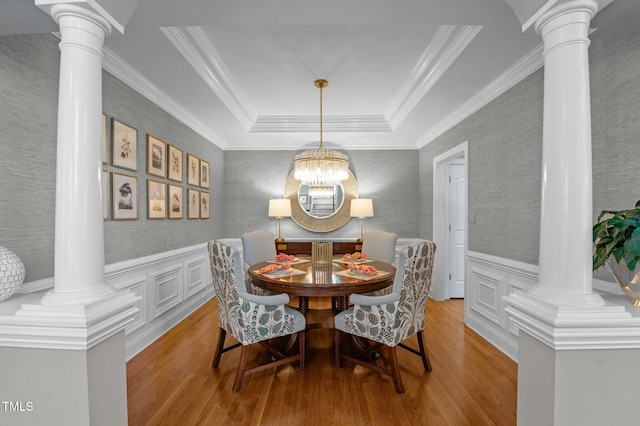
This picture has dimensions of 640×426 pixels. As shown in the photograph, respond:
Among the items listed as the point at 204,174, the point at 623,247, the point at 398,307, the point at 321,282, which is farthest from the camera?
the point at 204,174

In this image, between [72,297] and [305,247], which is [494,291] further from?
[72,297]

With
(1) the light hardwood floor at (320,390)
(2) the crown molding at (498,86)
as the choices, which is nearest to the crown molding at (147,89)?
(1) the light hardwood floor at (320,390)

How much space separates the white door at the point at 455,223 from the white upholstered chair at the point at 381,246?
1.27 metres

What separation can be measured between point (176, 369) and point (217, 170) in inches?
127

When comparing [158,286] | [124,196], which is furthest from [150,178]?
[158,286]

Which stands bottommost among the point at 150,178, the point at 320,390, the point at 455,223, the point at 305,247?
the point at 320,390

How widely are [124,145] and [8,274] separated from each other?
1.58m

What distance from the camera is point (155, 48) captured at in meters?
2.31

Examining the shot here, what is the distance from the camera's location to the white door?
14.6 ft

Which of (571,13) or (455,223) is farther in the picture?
(455,223)

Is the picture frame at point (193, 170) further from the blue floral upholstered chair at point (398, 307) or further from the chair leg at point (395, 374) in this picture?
the chair leg at point (395, 374)

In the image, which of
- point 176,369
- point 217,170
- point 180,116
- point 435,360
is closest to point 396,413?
point 435,360

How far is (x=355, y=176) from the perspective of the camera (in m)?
5.25

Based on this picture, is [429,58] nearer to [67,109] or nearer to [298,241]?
[67,109]
